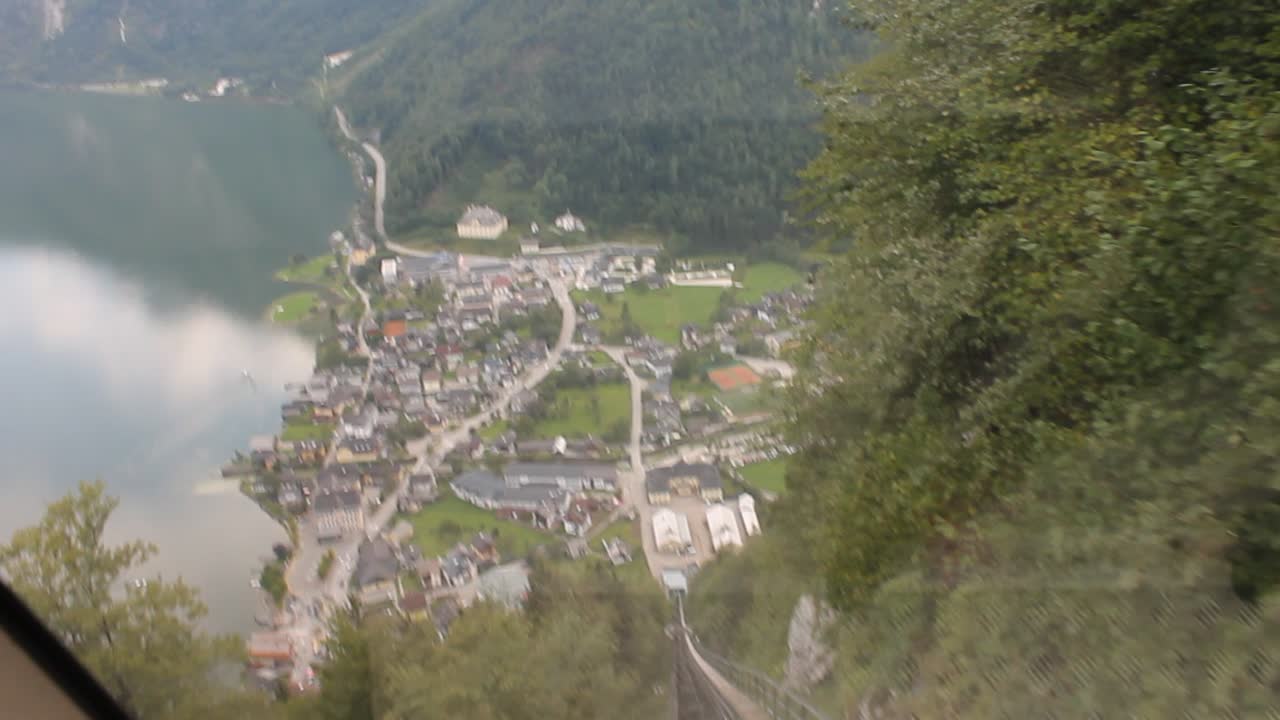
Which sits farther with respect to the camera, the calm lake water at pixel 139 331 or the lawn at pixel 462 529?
the lawn at pixel 462 529

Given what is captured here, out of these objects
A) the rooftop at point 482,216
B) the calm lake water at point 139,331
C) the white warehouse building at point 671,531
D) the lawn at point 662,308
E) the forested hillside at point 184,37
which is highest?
the forested hillside at point 184,37

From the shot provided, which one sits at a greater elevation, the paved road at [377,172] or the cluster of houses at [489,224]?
the paved road at [377,172]

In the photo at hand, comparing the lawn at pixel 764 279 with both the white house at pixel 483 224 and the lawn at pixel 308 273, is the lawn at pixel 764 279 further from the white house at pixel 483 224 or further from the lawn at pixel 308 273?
the lawn at pixel 308 273

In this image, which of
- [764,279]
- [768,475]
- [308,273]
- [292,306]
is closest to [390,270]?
[308,273]

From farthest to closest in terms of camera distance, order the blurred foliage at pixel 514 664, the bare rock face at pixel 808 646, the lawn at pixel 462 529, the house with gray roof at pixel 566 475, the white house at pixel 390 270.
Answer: the white house at pixel 390 270, the house with gray roof at pixel 566 475, the lawn at pixel 462 529, the blurred foliage at pixel 514 664, the bare rock face at pixel 808 646

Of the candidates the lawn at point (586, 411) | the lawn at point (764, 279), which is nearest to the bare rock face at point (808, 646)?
the lawn at point (586, 411)

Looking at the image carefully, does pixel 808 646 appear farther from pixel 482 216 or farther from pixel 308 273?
pixel 482 216
